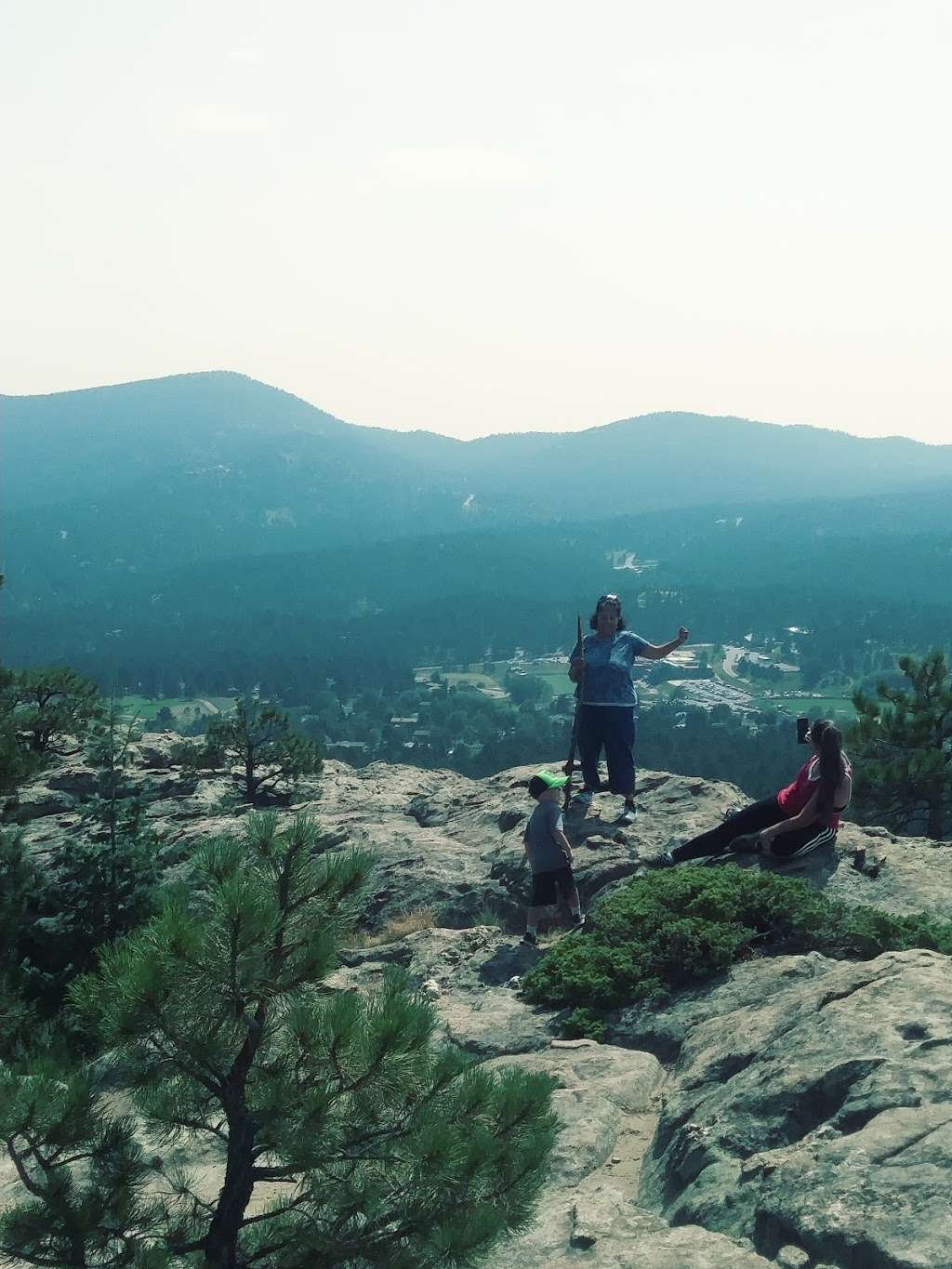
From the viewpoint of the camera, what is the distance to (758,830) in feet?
40.8

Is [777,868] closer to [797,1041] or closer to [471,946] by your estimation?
[471,946]

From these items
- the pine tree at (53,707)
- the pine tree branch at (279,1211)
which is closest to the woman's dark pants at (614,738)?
the pine tree branch at (279,1211)

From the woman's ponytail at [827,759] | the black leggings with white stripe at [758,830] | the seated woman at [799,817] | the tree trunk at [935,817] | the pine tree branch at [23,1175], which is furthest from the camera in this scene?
the tree trunk at [935,817]

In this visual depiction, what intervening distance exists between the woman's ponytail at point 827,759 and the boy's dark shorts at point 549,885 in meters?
2.77

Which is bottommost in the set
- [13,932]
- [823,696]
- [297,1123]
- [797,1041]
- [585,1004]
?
[823,696]

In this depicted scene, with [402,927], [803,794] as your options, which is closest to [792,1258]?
[803,794]

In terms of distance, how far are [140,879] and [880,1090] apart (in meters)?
12.0

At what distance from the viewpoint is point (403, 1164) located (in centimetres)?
584

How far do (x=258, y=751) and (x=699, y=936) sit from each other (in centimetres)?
1657

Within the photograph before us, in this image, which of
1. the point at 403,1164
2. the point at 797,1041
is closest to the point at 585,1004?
the point at 797,1041

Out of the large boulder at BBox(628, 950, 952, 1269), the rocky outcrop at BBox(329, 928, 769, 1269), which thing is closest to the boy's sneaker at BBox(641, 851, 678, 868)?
the rocky outcrop at BBox(329, 928, 769, 1269)

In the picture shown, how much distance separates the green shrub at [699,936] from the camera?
385 inches

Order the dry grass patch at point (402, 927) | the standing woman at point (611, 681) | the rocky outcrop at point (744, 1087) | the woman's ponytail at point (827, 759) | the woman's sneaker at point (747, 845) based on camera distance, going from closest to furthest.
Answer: the rocky outcrop at point (744, 1087) → the woman's ponytail at point (827, 759) → the woman's sneaker at point (747, 845) → the dry grass patch at point (402, 927) → the standing woman at point (611, 681)

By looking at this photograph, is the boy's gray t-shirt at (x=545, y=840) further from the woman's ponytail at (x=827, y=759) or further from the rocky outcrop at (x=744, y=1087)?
the woman's ponytail at (x=827, y=759)
